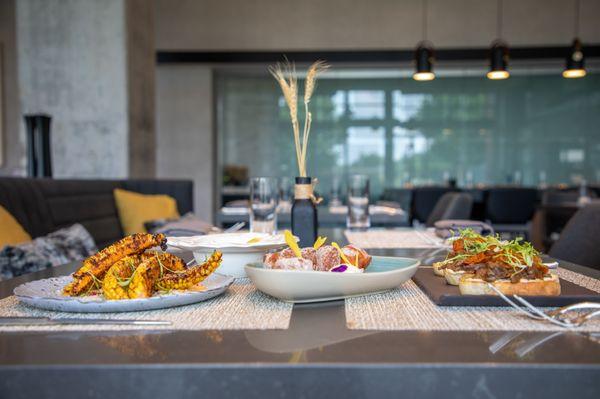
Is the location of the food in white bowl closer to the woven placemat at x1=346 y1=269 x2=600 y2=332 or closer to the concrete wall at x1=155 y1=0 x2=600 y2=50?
the woven placemat at x1=346 y1=269 x2=600 y2=332

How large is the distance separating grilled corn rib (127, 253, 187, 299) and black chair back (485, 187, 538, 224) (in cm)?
566

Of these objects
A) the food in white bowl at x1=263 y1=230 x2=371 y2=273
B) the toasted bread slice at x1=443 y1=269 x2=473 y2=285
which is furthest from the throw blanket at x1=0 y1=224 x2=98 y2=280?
the toasted bread slice at x1=443 y1=269 x2=473 y2=285

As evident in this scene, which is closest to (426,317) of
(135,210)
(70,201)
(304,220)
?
(304,220)

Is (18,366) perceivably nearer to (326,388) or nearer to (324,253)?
(326,388)

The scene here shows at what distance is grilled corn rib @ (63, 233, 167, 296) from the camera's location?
29.9 inches

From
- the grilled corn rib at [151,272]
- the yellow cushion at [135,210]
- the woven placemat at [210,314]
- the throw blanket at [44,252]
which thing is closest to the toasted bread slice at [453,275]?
the woven placemat at [210,314]

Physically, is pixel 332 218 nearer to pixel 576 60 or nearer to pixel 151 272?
pixel 151 272

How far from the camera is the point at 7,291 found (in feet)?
2.88

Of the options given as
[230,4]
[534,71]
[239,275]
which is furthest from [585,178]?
[239,275]

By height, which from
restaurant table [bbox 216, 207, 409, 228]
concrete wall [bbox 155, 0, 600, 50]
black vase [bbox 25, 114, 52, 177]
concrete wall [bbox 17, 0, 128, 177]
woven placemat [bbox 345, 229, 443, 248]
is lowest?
restaurant table [bbox 216, 207, 409, 228]

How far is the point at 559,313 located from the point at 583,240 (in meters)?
1.01

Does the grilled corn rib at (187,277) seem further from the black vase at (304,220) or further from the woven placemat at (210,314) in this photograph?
the black vase at (304,220)

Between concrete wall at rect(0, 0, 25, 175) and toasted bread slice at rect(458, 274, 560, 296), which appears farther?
concrete wall at rect(0, 0, 25, 175)

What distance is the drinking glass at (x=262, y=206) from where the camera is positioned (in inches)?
65.8
